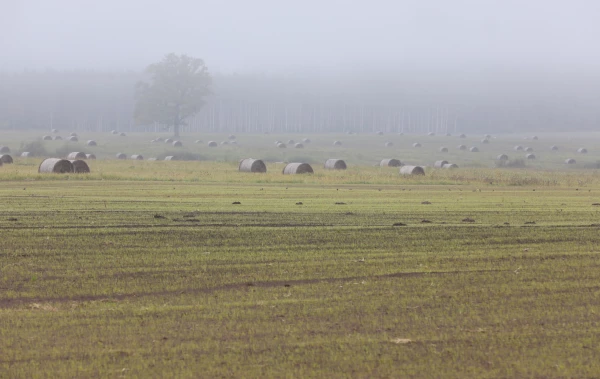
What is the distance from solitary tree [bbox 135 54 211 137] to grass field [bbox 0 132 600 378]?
136362 millimetres

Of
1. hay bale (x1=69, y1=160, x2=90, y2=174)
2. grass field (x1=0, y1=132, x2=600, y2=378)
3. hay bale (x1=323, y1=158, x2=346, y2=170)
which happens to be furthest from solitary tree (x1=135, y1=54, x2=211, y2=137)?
grass field (x1=0, y1=132, x2=600, y2=378)

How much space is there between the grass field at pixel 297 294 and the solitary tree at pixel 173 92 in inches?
5369

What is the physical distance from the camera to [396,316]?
42.3 feet

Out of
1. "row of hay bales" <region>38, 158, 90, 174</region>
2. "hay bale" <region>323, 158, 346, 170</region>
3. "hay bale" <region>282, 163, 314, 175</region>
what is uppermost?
"row of hay bales" <region>38, 158, 90, 174</region>

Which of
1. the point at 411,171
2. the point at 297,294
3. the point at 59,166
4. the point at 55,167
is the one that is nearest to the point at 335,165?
the point at 411,171

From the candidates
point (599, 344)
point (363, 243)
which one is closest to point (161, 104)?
point (363, 243)

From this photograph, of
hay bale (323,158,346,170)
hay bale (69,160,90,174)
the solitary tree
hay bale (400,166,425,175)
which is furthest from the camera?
the solitary tree

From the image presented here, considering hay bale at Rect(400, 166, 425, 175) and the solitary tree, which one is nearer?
hay bale at Rect(400, 166, 425, 175)

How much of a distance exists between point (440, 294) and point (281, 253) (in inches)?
208

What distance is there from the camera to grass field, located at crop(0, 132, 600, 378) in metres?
→ 10.6

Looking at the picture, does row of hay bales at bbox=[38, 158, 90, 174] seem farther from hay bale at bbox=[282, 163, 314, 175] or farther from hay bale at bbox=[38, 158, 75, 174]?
hay bale at bbox=[282, 163, 314, 175]

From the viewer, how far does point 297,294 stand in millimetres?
14562

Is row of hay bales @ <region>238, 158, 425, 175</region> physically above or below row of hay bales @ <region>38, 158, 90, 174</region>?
below

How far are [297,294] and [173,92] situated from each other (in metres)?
153
